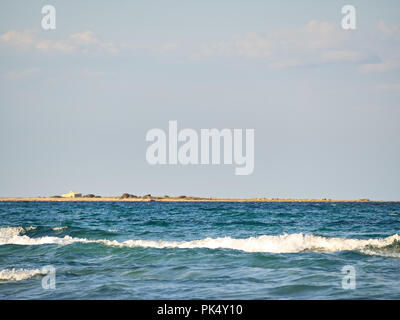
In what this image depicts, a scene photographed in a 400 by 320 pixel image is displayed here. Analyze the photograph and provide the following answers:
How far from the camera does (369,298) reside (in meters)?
11.5

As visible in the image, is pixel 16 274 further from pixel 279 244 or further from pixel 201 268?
pixel 279 244

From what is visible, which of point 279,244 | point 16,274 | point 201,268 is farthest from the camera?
point 279,244

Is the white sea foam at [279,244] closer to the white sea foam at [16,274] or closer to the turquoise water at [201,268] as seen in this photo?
the turquoise water at [201,268]

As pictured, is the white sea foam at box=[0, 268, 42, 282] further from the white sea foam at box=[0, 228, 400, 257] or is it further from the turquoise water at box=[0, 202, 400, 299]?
the white sea foam at box=[0, 228, 400, 257]

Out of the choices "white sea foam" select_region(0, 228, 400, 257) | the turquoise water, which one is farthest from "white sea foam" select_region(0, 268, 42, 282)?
"white sea foam" select_region(0, 228, 400, 257)

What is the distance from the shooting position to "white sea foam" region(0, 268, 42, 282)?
14305 mm

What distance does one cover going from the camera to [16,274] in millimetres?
14742

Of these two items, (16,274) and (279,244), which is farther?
(279,244)

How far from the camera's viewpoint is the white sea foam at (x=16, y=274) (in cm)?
1430

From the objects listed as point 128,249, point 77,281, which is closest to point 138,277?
point 77,281

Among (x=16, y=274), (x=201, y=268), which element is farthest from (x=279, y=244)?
(x=16, y=274)

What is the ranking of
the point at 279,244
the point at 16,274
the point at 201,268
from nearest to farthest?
the point at 16,274, the point at 201,268, the point at 279,244

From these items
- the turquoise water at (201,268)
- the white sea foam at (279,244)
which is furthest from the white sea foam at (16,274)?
the white sea foam at (279,244)
